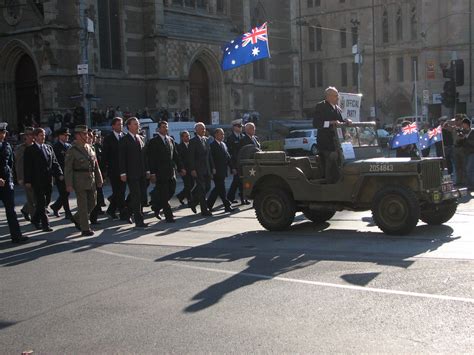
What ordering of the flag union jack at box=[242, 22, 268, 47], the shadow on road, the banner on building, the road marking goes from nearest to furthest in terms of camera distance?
the road marking, the shadow on road, the banner on building, the flag union jack at box=[242, 22, 268, 47]

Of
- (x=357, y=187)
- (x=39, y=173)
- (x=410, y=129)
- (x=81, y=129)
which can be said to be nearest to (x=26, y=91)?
(x=39, y=173)

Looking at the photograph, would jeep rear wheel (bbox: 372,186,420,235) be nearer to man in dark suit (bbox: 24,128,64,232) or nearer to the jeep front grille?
the jeep front grille

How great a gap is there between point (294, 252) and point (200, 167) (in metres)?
5.27

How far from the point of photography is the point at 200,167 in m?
13.7

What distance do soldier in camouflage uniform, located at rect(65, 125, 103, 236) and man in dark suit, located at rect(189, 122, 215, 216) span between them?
2896mm

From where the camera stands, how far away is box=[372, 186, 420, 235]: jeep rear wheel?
9359 mm

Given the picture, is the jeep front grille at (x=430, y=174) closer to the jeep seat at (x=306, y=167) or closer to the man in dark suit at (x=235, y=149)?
the jeep seat at (x=306, y=167)

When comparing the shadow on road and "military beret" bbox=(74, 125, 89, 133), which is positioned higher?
"military beret" bbox=(74, 125, 89, 133)

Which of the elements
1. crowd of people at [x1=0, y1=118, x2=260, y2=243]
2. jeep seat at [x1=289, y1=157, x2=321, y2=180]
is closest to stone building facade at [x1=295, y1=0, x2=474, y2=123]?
crowd of people at [x1=0, y1=118, x2=260, y2=243]

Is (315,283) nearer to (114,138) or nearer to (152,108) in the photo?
(114,138)

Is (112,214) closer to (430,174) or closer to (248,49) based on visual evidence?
(248,49)

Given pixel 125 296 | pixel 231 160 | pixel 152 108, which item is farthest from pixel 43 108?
pixel 125 296

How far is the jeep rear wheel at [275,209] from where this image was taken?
10.6 meters

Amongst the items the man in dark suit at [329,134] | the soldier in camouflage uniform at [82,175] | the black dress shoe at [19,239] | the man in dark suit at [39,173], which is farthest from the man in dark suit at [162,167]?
the man in dark suit at [329,134]
